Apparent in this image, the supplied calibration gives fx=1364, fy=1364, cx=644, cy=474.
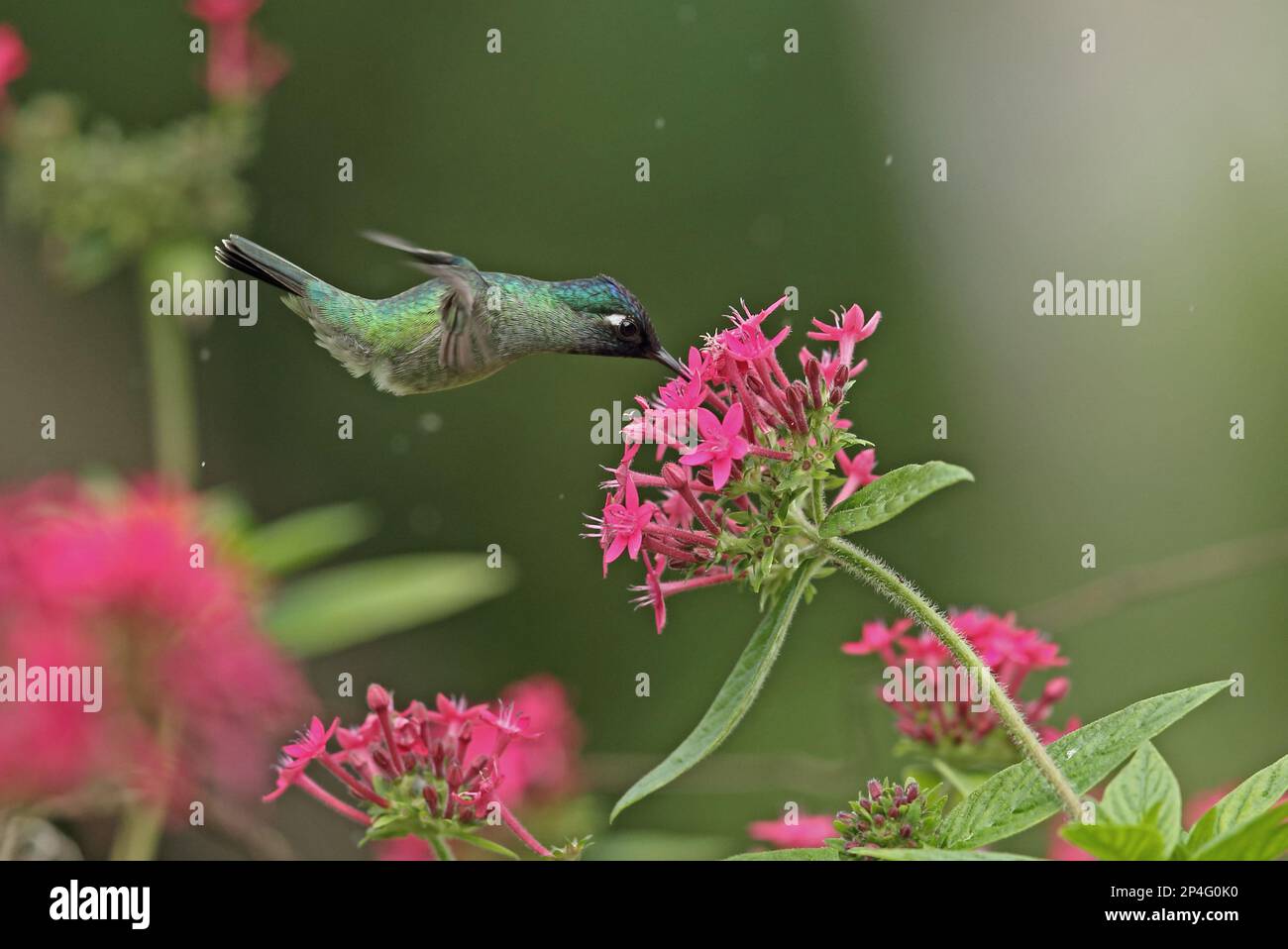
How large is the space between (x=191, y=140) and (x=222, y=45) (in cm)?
27

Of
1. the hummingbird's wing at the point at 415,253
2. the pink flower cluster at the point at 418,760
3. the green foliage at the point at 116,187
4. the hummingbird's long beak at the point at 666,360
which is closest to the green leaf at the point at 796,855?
the pink flower cluster at the point at 418,760

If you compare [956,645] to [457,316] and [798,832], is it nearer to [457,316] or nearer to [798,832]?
[798,832]

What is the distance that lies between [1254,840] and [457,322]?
103 cm

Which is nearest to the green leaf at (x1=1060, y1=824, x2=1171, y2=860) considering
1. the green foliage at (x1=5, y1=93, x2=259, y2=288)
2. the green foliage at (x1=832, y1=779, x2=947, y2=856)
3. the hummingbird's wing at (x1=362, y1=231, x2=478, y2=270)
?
the green foliage at (x1=832, y1=779, x2=947, y2=856)

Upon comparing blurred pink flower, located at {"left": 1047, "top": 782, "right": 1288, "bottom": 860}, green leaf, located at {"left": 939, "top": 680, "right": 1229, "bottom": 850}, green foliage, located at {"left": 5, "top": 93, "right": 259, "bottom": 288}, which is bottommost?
blurred pink flower, located at {"left": 1047, "top": 782, "right": 1288, "bottom": 860}

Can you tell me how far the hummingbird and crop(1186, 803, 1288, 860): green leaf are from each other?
0.85 meters

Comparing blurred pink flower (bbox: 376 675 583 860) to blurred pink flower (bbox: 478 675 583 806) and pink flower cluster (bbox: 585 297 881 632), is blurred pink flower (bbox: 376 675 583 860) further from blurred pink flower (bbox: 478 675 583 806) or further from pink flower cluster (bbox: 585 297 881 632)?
pink flower cluster (bbox: 585 297 881 632)

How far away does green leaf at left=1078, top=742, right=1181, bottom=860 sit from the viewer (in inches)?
39.2

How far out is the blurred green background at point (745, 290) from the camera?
4.20 metres

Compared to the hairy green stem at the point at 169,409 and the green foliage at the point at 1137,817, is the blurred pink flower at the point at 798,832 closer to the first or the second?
the green foliage at the point at 1137,817

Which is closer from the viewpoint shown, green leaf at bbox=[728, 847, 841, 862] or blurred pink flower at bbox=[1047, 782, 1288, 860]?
green leaf at bbox=[728, 847, 841, 862]

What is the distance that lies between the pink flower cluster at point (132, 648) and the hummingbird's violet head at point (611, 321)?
797mm

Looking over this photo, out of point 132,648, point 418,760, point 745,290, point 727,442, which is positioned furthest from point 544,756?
point 745,290
